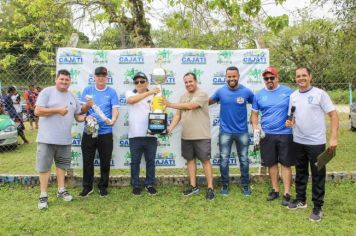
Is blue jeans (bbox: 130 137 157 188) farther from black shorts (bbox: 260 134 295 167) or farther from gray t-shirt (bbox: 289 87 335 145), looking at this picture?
gray t-shirt (bbox: 289 87 335 145)

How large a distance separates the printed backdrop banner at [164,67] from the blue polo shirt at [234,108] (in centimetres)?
68

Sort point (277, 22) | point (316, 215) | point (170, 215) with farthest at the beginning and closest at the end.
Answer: point (277, 22) → point (170, 215) → point (316, 215)

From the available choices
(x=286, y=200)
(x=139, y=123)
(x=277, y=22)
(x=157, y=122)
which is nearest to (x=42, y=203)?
(x=139, y=123)

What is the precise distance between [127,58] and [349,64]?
780 cm

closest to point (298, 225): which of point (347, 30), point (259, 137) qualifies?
point (259, 137)

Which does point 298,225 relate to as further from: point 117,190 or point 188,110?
point 117,190

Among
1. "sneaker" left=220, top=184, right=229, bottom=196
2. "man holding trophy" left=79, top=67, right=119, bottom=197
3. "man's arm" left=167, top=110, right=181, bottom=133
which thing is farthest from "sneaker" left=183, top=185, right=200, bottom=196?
"man holding trophy" left=79, top=67, right=119, bottom=197

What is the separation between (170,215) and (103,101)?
6.22 feet

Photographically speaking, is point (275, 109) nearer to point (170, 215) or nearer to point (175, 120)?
point (175, 120)

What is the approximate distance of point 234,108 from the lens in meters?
5.61

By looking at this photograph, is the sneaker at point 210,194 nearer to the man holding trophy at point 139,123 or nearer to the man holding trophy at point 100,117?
the man holding trophy at point 139,123

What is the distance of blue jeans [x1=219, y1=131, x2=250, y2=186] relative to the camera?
5695mm

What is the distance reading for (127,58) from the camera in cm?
622

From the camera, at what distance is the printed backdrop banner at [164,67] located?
6.18m
